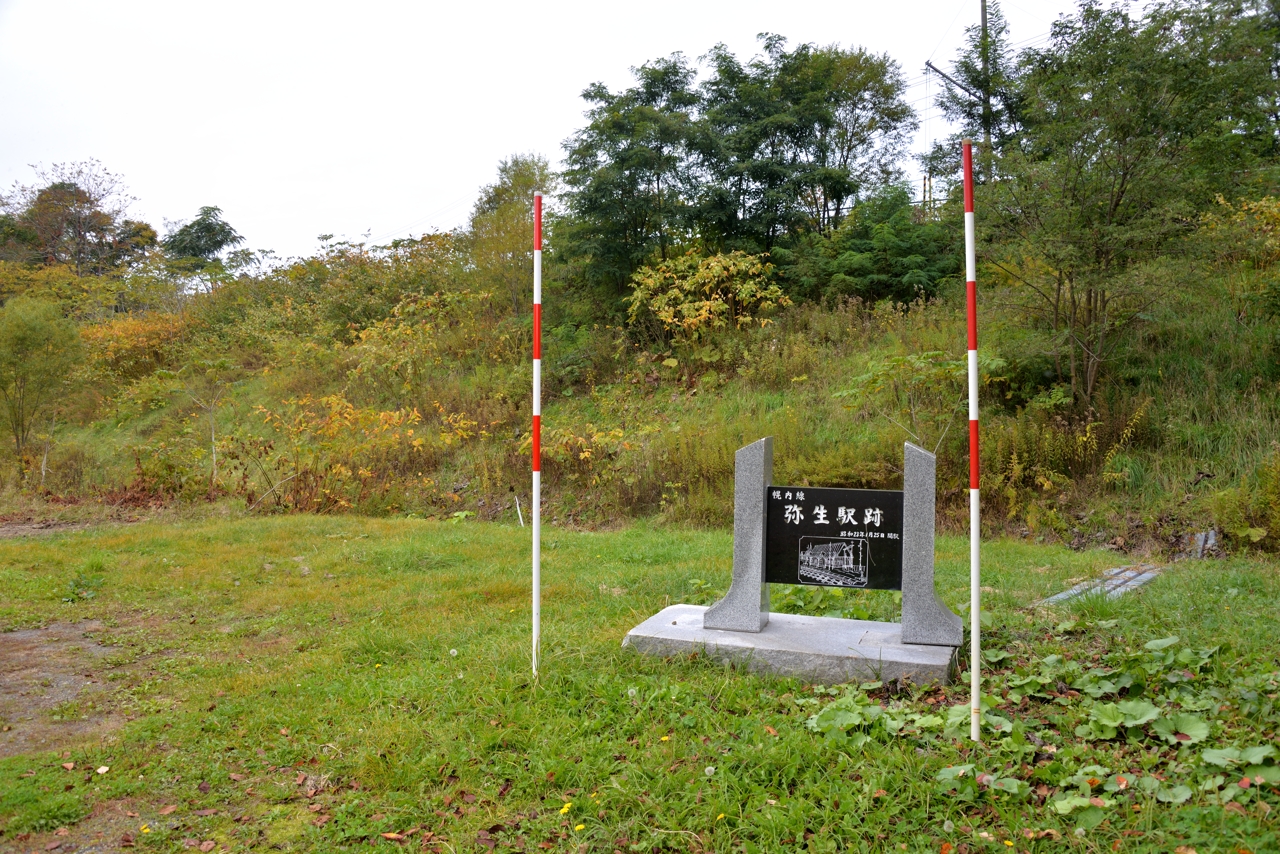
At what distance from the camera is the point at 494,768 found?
3543 millimetres

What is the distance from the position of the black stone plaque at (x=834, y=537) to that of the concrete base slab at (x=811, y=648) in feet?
0.97

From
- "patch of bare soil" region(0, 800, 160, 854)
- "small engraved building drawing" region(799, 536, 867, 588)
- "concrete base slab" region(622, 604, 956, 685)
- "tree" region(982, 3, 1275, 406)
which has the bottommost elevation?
"patch of bare soil" region(0, 800, 160, 854)

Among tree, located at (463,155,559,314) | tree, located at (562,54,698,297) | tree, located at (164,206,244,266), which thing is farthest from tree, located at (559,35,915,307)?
tree, located at (164,206,244,266)

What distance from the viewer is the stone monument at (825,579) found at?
14.1 ft

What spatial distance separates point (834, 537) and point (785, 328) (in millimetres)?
8942

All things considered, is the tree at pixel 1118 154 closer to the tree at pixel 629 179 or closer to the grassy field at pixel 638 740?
the grassy field at pixel 638 740

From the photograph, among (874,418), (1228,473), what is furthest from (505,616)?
(1228,473)

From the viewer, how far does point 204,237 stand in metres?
A: 31.7

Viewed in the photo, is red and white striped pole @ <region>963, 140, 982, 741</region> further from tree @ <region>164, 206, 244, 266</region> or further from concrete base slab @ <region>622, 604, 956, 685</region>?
tree @ <region>164, 206, 244, 266</region>

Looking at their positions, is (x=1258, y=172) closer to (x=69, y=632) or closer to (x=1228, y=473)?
(x=1228, y=473)

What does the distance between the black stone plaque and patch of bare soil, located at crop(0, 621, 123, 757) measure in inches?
145

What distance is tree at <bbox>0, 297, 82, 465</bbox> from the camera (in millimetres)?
13078

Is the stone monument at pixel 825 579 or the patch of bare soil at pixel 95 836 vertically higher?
the stone monument at pixel 825 579

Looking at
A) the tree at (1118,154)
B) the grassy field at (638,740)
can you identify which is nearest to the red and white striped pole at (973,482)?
the grassy field at (638,740)
